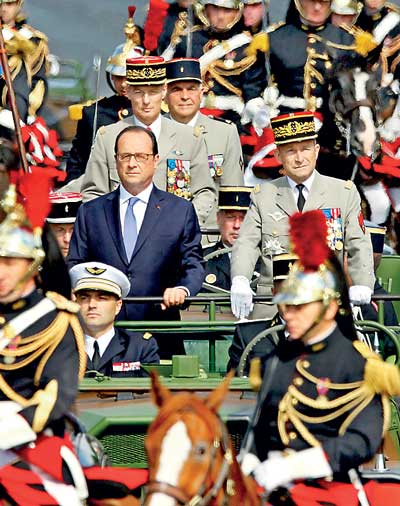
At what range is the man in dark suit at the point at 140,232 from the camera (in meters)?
12.4

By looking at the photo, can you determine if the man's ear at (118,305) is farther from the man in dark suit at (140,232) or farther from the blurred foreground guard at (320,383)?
the blurred foreground guard at (320,383)

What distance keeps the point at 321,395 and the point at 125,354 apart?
2.54m

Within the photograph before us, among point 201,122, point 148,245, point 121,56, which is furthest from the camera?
point 121,56

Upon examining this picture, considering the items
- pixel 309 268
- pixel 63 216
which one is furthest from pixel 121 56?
pixel 309 268

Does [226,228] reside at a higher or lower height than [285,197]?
lower

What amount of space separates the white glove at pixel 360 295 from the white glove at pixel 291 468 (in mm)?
3054

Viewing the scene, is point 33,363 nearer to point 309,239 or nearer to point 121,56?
point 309,239

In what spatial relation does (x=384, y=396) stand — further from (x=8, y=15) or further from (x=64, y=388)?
(x=8, y=15)

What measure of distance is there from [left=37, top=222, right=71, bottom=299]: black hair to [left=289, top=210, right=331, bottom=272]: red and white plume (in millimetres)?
1090

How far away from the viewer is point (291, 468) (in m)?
8.78

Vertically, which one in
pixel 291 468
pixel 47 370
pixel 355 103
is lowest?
pixel 291 468

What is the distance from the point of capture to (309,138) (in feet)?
41.9

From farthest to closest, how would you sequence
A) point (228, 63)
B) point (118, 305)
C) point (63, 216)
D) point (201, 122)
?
point (228, 63), point (201, 122), point (63, 216), point (118, 305)

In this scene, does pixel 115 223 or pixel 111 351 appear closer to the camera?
pixel 111 351
